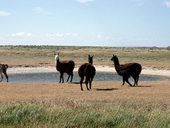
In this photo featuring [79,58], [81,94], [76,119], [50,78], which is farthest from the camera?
[79,58]

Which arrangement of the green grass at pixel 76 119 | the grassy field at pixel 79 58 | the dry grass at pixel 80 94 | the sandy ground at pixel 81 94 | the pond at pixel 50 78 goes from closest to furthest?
the green grass at pixel 76 119 → the sandy ground at pixel 81 94 → the dry grass at pixel 80 94 → the pond at pixel 50 78 → the grassy field at pixel 79 58

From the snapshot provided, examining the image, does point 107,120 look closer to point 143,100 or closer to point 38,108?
point 38,108

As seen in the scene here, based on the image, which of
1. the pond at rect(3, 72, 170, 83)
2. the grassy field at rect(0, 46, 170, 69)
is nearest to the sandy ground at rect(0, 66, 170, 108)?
the pond at rect(3, 72, 170, 83)

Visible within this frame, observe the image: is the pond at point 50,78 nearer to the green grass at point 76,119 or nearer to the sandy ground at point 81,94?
the sandy ground at point 81,94

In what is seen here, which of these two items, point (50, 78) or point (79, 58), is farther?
point (79, 58)

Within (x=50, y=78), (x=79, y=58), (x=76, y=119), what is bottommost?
(x=79, y=58)

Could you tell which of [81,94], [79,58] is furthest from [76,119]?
[79,58]

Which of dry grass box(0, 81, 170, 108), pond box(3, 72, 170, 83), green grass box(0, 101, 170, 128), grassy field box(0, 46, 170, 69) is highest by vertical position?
green grass box(0, 101, 170, 128)

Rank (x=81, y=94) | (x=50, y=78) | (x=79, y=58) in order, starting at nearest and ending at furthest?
1. (x=81, y=94)
2. (x=50, y=78)
3. (x=79, y=58)

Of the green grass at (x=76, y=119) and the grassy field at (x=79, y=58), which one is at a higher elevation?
the green grass at (x=76, y=119)

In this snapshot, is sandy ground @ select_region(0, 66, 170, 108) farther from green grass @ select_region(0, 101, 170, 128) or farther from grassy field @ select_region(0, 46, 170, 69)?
grassy field @ select_region(0, 46, 170, 69)

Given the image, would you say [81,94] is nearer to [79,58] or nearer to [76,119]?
[76,119]

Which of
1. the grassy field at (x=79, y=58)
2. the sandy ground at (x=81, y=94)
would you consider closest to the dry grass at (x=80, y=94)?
the sandy ground at (x=81, y=94)

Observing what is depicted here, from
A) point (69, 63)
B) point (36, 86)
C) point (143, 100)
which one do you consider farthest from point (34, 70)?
point (143, 100)
